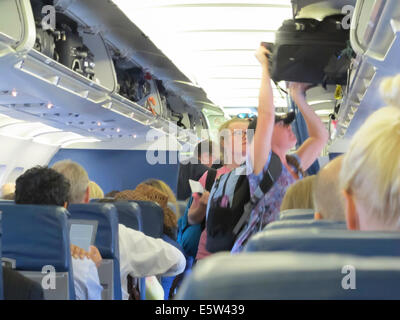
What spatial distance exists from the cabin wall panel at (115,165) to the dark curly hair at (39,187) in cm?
1181

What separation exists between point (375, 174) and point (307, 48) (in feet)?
9.46

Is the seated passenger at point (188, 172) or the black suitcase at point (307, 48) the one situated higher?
the black suitcase at point (307, 48)

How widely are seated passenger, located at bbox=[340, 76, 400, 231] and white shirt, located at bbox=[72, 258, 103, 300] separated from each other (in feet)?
7.97

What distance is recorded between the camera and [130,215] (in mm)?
4332

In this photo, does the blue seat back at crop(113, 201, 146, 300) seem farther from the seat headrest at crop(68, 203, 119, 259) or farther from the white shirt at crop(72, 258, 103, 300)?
the white shirt at crop(72, 258, 103, 300)

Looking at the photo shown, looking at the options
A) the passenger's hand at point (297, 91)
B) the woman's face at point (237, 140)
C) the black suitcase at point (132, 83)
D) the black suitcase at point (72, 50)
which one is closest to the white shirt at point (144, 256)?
the woman's face at point (237, 140)

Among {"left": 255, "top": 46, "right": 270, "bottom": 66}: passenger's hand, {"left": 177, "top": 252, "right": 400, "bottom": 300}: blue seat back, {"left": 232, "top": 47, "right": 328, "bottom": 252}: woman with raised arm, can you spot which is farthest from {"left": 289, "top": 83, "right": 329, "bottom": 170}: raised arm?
{"left": 177, "top": 252, "right": 400, "bottom": 300}: blue seat back

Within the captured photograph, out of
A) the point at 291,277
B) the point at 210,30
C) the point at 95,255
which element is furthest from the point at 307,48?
the point at 210,30

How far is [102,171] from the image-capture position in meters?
15.8

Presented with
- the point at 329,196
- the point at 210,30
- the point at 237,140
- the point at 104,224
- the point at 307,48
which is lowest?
the point at 104,224

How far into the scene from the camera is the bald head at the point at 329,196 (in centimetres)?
177

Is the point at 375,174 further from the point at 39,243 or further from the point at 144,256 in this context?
the point at 144,256

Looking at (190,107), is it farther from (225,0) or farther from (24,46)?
(24,46)

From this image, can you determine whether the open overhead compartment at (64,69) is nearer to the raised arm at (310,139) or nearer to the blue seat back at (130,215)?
the blue seat back at (130,215)
